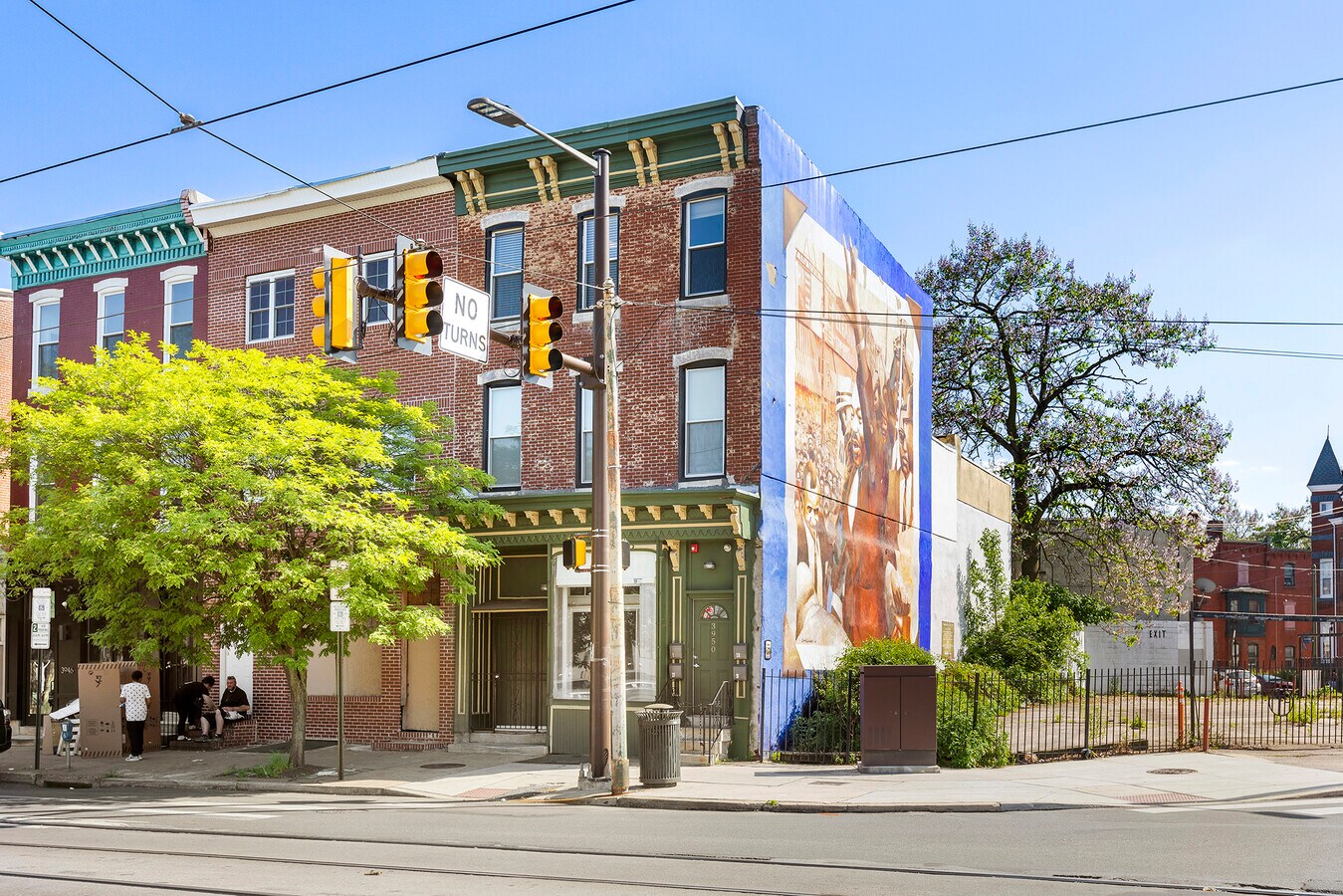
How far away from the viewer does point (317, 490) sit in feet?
63.6

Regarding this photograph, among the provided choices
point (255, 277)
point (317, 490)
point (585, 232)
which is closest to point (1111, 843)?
point (317, 490)

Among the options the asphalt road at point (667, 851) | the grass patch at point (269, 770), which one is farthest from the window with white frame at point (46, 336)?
the asphalt road at point (667, 851)

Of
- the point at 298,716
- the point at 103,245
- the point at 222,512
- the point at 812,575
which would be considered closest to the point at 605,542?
the point at 222,512

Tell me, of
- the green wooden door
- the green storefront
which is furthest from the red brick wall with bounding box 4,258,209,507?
the green wooden door

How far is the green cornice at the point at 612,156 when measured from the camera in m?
23.4

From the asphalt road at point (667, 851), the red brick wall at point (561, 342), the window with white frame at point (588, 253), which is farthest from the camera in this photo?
the window with white frame at point (588, 253)

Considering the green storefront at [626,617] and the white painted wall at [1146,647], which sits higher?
the green storefront at [626,617]

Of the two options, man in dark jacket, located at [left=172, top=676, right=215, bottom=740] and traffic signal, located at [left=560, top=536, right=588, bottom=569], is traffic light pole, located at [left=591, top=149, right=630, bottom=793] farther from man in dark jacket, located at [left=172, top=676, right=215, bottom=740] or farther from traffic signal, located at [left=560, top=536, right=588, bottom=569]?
man in dark jacket, located at [left=172, top=676, right=215, bottom=740]

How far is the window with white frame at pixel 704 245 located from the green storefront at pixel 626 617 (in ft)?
13.3

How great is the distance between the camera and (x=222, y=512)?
19188 millimetres

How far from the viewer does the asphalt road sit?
9820 millimetres

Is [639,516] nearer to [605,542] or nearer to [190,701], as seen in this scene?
[605,542]

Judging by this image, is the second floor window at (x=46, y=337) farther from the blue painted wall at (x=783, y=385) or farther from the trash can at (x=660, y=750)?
the trash can at (x=660, y=750)

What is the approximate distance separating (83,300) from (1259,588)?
69.1 metres
